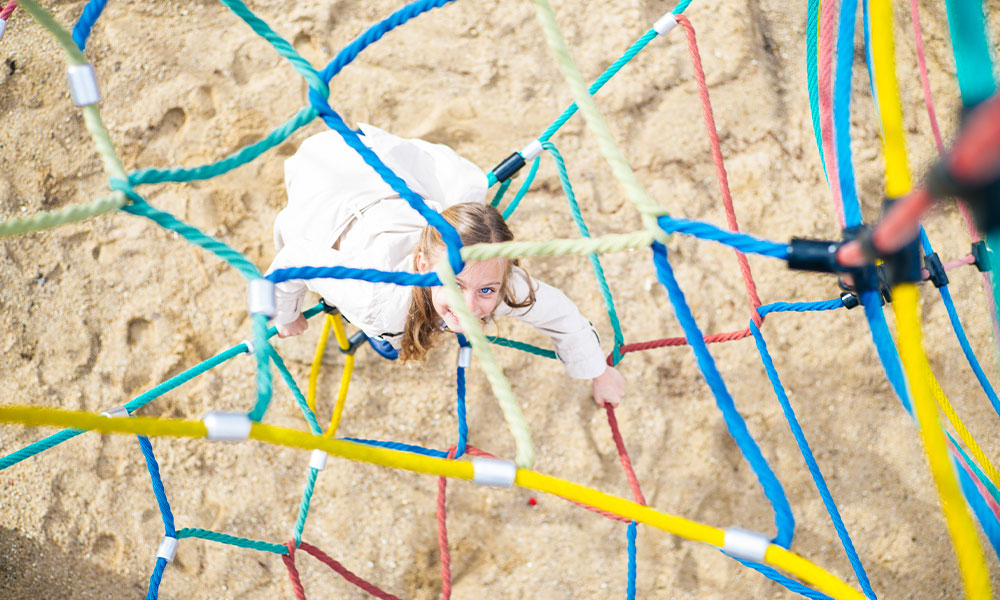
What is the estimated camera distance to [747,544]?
510mm

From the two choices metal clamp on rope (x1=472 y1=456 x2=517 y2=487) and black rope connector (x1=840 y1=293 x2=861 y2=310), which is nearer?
metal clamp on rope (x1=472 y1=456 x2=517 y2=487)

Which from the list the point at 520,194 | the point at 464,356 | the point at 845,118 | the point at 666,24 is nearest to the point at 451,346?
the point at 464,356

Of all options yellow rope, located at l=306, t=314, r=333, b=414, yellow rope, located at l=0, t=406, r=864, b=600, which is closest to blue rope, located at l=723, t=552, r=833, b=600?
yellow rope, located at l=0, t=406, r=864, b=600

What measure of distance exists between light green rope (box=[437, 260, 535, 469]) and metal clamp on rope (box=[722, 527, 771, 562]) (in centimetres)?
17

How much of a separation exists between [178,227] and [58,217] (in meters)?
0.08

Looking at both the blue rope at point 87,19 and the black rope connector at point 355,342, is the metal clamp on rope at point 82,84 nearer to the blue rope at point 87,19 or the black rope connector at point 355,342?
the blue rope at point 87,19

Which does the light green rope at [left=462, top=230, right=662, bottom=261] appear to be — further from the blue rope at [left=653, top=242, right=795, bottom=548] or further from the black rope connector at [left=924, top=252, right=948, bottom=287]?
the black rope connector at [left=924, top=252, right=948, bottom=287]

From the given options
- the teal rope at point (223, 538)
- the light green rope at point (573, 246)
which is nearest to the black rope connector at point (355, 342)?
the teal rope at point (223, 538)

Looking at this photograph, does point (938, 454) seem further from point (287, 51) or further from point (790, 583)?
point (287, 51)

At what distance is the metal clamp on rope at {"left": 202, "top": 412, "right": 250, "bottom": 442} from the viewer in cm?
47

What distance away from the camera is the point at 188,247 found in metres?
1.31

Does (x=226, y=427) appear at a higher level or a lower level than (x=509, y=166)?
lower

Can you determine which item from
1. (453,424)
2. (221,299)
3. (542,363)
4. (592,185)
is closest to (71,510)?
Result: (221,299)

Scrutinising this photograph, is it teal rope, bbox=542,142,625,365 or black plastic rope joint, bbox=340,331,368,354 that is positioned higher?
teal rope, bbox=542,142,625,365
